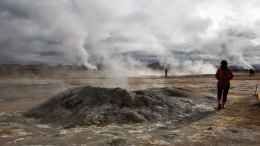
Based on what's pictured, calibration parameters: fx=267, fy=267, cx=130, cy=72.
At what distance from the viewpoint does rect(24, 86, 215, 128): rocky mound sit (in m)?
7.37

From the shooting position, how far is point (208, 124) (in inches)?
265

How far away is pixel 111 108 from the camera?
316 inches

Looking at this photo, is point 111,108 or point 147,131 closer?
point 147,131

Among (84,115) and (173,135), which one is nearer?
(173,135)

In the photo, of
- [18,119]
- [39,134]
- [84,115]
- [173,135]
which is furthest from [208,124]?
[18,119]

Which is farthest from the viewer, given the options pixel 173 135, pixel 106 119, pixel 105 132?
pixel 106 119

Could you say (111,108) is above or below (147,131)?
above

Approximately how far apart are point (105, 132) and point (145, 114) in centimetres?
183

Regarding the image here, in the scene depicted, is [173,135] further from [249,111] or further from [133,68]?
[133,68]

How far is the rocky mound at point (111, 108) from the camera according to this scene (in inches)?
290

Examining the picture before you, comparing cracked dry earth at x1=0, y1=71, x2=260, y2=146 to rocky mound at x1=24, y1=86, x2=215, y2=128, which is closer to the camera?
cracked dry earth at x1=0, y1=71, x2=260, y2=146

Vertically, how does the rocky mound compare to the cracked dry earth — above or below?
above

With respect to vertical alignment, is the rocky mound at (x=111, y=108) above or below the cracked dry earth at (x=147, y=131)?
above

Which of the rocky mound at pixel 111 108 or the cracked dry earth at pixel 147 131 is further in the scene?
the rocky mound at pixel 111 108
